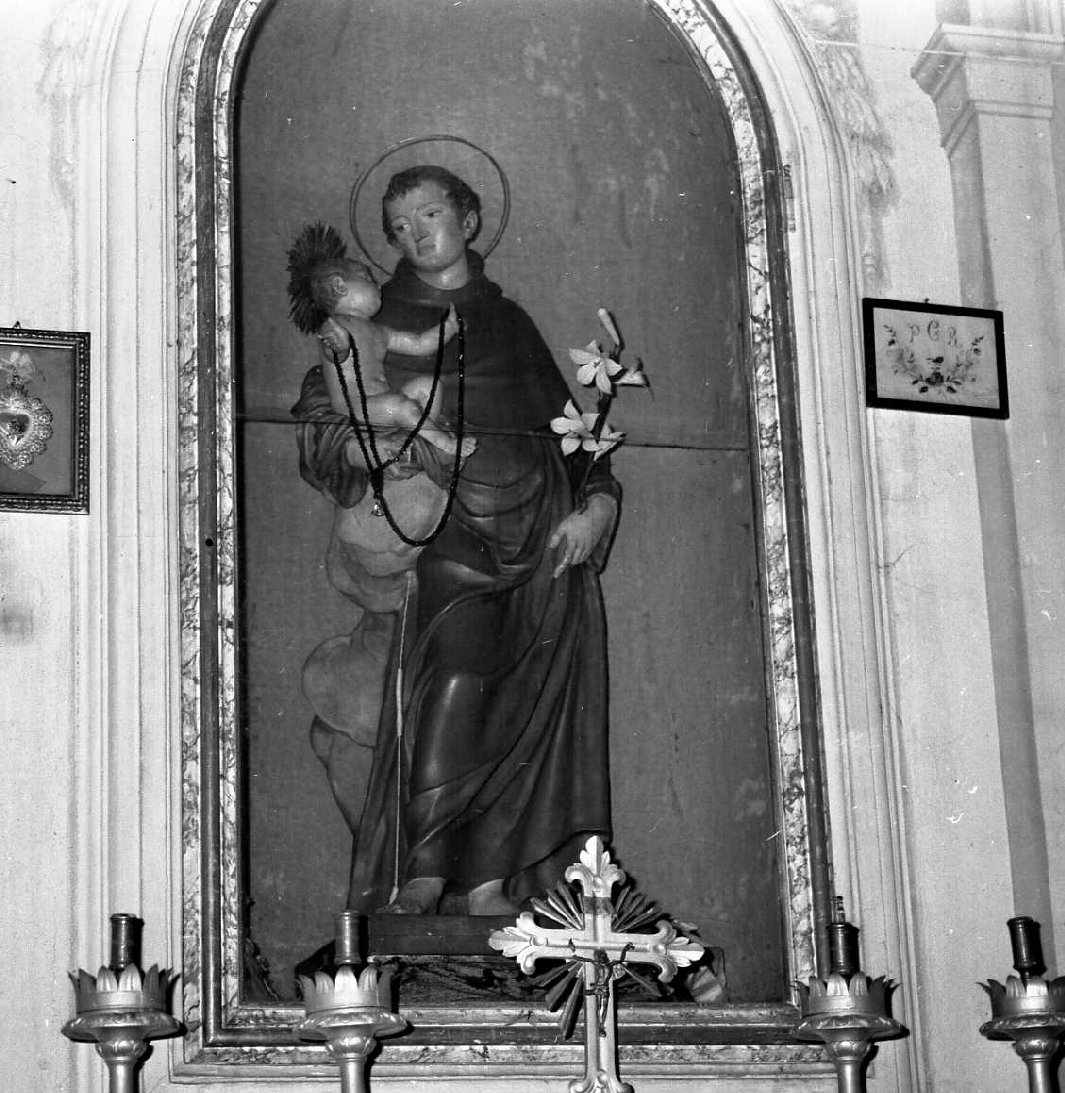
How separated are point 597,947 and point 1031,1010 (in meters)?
0.65

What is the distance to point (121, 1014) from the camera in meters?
3.35

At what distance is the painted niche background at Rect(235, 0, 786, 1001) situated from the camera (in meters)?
3.94

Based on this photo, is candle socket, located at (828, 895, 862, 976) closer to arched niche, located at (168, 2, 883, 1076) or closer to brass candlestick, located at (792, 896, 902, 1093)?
brass candlestick, located at (792, 896, 902, 1093)

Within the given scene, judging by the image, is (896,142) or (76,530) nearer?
(76,530)

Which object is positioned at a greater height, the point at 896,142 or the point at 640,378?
the point at 896,142

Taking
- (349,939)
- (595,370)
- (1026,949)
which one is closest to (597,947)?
(349,939)

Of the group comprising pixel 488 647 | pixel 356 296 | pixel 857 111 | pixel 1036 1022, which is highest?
pixel 857 111

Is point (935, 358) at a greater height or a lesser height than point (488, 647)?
greater

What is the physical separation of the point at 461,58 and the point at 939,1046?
1922 mm

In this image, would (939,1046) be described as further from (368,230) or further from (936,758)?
(368,230)

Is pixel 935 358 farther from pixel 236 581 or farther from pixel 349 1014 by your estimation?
pixel 349 1014

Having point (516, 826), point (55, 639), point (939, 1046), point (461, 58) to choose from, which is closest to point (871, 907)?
point (939, 1046)

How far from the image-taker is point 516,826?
3.96m

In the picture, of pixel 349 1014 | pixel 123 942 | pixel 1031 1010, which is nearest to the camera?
pixel 349 1014
